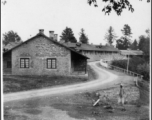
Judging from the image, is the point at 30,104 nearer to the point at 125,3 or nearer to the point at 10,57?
the point at 125,3

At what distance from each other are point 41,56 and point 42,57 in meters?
0.15

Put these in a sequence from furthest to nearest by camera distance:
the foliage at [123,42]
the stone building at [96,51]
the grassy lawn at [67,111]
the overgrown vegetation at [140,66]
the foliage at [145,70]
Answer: the stone building at [96,51]
the foliage at [123,42]
the overgrown vegetation at [140,66]
the foliage at [145,70]
the grassy lawn at [67,111]

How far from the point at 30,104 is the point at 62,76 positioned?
33.3ft

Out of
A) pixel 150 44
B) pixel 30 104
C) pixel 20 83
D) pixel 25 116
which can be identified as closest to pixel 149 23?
pixel 150 44

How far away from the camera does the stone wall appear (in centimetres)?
1905

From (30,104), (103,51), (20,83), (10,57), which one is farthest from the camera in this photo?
(103,51)

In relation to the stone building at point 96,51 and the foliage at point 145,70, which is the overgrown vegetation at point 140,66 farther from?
the stone building at point 96,51

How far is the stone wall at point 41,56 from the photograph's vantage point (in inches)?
750

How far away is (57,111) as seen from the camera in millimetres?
8648

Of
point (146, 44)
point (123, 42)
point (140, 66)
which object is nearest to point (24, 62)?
point (123, 42)

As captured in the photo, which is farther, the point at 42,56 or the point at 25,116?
the point at 42,56

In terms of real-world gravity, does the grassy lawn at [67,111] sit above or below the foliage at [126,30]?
below

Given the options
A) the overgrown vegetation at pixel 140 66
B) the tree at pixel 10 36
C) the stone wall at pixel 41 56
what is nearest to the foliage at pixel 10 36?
the tree at pixel 10 36

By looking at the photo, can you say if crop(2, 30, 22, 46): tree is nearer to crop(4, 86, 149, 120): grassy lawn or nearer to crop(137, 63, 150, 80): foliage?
crop(4, 86, 149, 120): grassy lawn
